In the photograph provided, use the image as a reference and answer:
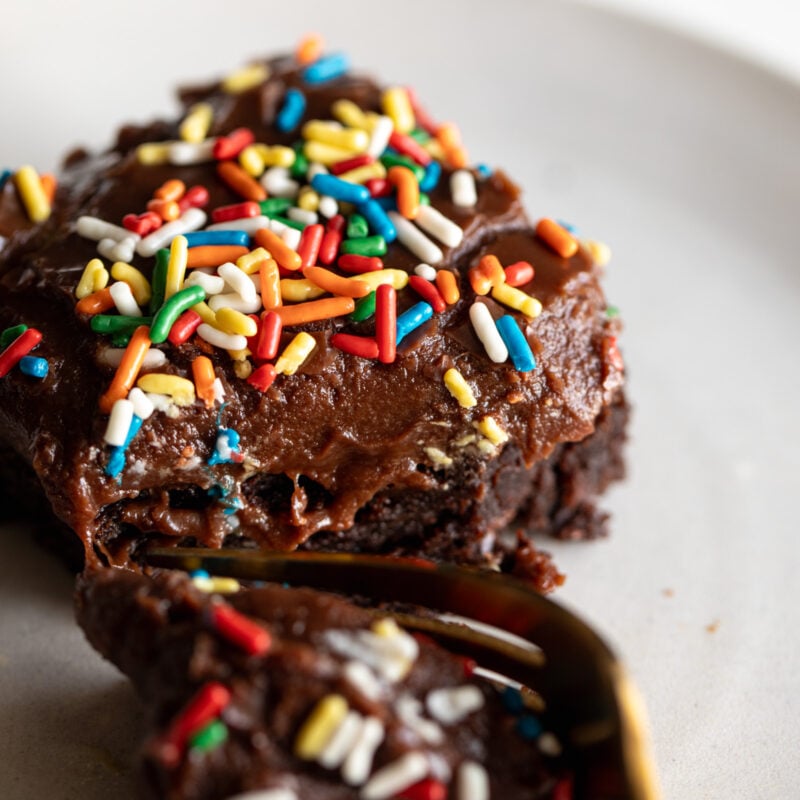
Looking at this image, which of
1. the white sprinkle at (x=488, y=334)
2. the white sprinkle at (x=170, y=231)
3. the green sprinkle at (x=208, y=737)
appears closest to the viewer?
the green sprinkle at (x=208, y=737)

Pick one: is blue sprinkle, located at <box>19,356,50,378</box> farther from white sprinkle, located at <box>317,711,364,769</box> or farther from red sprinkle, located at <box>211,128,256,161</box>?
white sprinkle, located at <box>317,711,364,769</box>

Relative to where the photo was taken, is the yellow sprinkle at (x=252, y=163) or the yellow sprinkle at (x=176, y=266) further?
the yellow sprinkle at (x=252, y=163)

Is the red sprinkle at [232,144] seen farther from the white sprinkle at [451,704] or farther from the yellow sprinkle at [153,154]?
the white sprinkle at [451,704]

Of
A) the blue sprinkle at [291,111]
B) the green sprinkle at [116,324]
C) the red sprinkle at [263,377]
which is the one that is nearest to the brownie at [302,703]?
the red sprinkle at [263,377]

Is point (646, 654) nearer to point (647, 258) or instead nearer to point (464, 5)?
point (647, 258)

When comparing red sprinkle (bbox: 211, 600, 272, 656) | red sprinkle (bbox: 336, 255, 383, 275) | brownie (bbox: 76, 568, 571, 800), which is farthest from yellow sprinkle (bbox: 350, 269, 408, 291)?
red sprinkle (bbox: 211, 600, 272, 656)

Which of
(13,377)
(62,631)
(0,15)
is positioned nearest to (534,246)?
(13,377)
